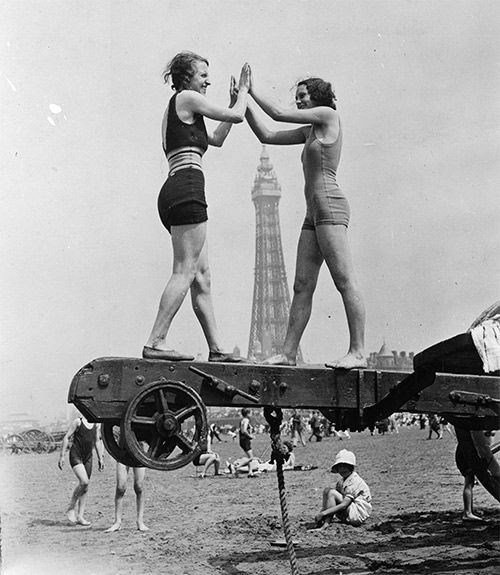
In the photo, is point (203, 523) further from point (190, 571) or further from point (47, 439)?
point (47, 439)

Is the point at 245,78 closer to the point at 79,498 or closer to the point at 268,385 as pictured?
the point at 268,385

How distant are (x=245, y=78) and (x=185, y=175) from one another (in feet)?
3.03

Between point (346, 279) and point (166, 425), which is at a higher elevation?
point (346, 279)

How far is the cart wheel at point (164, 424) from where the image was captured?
522 cm

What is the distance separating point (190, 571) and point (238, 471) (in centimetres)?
1108

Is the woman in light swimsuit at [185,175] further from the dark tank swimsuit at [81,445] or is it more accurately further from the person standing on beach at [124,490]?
the dark tank swimsuit at [81,445]

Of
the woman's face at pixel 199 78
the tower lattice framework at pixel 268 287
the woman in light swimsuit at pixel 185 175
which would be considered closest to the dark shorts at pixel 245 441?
the woman in light swimsuit at pixel 185 175

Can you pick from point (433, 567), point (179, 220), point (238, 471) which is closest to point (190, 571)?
point (433, 567)

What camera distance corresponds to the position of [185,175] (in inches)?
231

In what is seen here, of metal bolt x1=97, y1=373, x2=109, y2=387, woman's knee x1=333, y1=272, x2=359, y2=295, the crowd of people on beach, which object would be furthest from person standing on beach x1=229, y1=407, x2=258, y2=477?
metal bolt x1=97, y1=373, x2=109, y2=387

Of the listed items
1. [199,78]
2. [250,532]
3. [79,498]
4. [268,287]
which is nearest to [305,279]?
[199,78]

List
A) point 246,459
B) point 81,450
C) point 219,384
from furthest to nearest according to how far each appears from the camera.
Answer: point 246,459
point 81,450
point 219,384

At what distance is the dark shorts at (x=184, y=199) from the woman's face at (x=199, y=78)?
602 millimetres

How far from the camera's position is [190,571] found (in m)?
8.68
